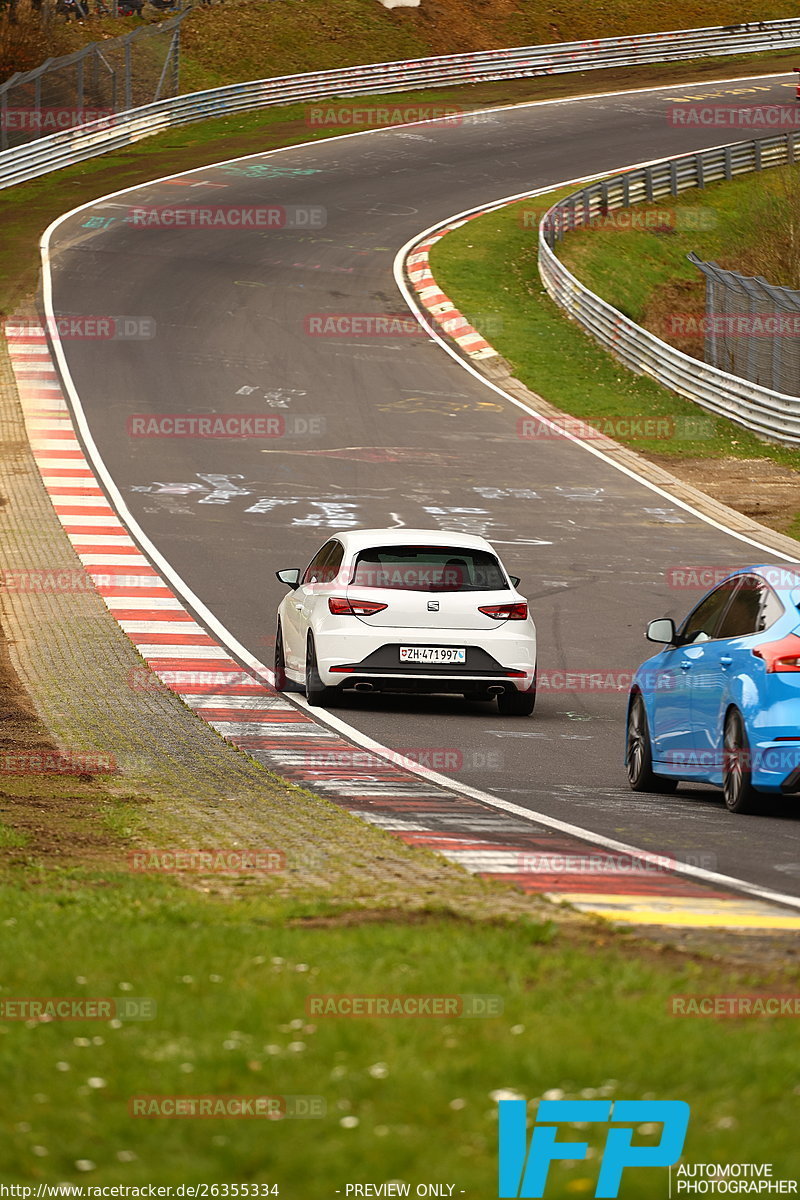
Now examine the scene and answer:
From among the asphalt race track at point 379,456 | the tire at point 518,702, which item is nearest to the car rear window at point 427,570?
the tire at point 518,702

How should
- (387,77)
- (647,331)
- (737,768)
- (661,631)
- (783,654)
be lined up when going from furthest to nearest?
(387,77) < (647,331) < (661,631) < (737,768) < (783,654)

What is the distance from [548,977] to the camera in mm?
5926

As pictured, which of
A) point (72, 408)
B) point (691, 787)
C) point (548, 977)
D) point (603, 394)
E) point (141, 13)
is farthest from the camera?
point (141, 13)

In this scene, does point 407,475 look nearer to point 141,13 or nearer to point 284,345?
point 284,345

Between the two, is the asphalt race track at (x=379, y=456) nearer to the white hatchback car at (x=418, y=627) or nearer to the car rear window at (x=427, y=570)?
the white hatchback car at (x=418, y=627)

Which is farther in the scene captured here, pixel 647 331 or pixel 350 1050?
pixel 647 331

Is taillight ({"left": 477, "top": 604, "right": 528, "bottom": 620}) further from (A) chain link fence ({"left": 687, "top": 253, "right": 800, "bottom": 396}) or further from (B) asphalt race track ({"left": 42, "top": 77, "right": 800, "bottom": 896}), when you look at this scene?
(A) chain link fence ({"left": 687, "top": 253, "right": 800, "bottom": 396})

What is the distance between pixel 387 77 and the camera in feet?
219

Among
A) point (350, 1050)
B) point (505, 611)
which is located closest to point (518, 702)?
point (505, 611)

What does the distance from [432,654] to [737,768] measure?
4.98m

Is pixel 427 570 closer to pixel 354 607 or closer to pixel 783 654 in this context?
pixel 354 607

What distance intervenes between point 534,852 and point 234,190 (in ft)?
150

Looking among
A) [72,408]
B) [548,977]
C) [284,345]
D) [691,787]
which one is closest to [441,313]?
[284,345]

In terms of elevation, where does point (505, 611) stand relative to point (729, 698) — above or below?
below
